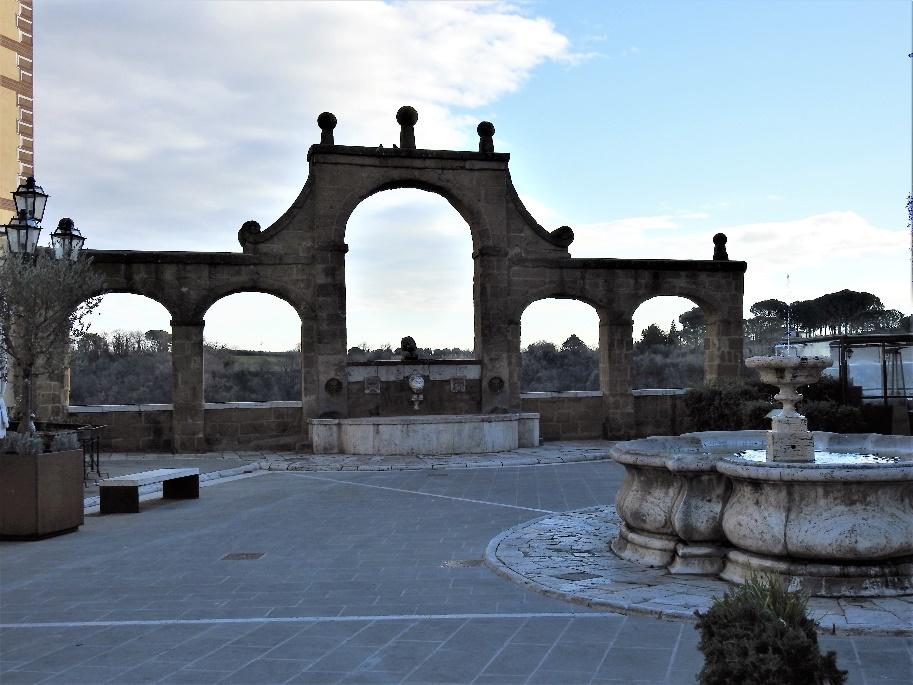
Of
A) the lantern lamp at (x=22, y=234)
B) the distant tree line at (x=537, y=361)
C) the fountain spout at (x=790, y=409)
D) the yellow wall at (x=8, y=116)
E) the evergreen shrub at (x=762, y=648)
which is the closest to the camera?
the evergreen shrub at (x=762, y=648)

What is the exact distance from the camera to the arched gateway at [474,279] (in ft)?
51.7

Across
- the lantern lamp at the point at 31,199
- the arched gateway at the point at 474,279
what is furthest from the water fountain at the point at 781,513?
the arched gateway at the point at 474,279

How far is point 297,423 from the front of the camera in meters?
16.4

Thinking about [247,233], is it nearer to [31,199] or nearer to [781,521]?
[31,199]

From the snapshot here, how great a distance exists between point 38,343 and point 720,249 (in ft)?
45.0

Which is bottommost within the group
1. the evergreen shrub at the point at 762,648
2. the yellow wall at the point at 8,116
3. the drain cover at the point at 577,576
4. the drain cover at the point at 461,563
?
the drain cover at the point at 461,563

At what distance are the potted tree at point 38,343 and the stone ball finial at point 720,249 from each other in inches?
495

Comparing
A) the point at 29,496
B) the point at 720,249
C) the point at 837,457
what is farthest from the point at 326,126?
the point at 837,457

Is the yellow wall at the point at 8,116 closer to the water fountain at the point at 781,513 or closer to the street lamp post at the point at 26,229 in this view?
the street lamp post at the point at 26,229

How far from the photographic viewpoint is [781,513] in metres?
5.57

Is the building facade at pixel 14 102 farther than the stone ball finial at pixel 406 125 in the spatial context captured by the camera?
No

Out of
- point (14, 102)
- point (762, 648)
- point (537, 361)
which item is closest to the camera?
point (762, 648)

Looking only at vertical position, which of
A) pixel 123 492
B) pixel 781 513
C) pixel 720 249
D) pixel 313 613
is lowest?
pixel 313 613

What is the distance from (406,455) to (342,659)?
1051cm
